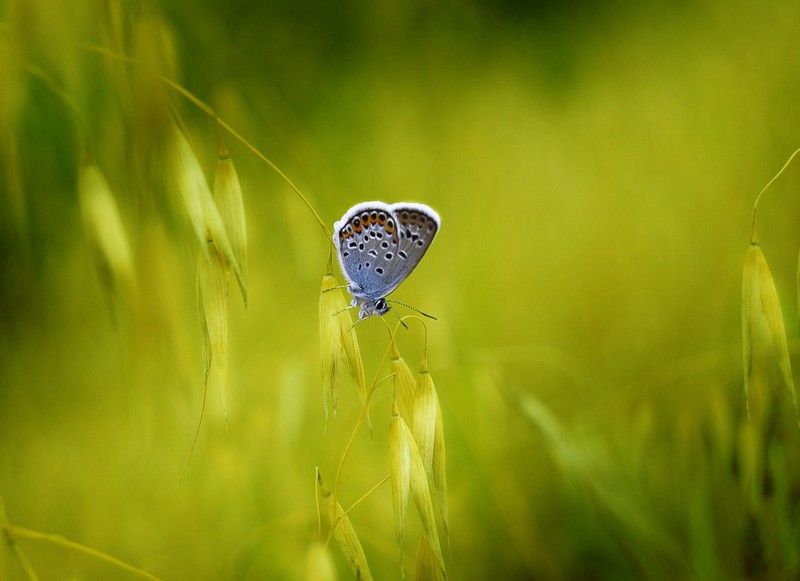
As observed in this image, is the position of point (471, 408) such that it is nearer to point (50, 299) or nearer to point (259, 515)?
point (259, 515)

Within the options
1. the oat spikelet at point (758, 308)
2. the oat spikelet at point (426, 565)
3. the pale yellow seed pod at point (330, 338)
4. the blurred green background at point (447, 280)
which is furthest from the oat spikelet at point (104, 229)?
the oat spikelet at point (758, 308)

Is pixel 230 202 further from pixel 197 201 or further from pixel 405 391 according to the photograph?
pixel 405 391

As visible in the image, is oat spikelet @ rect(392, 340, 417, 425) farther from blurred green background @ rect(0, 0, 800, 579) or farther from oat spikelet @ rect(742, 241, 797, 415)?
oat spikelet @ rect(742, 241, 797, 415)

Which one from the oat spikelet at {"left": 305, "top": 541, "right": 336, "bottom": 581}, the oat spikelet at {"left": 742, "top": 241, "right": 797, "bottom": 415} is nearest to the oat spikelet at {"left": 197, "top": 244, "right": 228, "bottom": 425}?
the oat spikelet at {"left": 305, "top": 541, "right": 336, "bottom": 581}

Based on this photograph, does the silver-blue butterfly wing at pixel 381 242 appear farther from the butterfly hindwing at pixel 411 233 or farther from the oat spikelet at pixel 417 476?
the oat spikelet at pixel 417 476

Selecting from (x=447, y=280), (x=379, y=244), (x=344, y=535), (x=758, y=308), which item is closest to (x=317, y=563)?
(x=344, y=535)

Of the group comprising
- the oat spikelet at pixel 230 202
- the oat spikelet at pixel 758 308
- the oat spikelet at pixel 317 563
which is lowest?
the oat spikelet at pixel 317 563

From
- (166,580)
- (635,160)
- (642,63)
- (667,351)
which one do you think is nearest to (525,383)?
(667,351)

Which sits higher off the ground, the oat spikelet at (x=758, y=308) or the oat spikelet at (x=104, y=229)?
the oat spikelet at (x=104, y=229)
